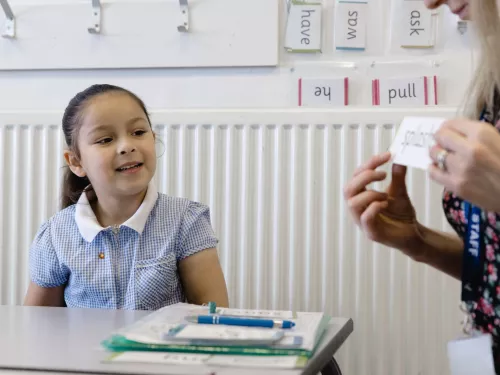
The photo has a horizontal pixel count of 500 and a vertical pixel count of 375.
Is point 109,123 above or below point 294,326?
above

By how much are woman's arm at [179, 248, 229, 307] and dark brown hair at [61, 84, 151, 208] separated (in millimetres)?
330

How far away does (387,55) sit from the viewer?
66.0 inches

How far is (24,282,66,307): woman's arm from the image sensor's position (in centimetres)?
127

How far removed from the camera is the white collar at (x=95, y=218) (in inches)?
49.4

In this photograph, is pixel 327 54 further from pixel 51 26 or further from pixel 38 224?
pixel 38 224

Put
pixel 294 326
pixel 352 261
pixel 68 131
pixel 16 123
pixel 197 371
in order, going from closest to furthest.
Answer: pixel 197 371 → pixel 294 326 → pixel 68 131 → pixel 352 261 → pixel 16 123

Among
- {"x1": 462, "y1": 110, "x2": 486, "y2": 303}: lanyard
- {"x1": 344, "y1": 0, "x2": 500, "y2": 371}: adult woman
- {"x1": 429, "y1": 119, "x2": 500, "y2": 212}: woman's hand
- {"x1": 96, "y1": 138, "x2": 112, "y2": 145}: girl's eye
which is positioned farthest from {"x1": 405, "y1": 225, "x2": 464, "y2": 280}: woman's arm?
{"x1": 96, "y1": 138, "x2": 112, "y2": 145}: girl's eye

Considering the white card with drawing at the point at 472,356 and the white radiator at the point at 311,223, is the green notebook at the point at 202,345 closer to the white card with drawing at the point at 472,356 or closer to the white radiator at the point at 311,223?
the white card with drawing at the point at 472,356

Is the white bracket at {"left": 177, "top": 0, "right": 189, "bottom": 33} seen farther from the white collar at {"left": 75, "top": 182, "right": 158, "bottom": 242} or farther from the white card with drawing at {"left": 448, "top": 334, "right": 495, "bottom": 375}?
the white card with drawing at {"left": 448, "top": 334, "right": 495, "bottom": 375}

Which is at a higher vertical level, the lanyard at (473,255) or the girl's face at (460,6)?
the girl's face at (460,6)

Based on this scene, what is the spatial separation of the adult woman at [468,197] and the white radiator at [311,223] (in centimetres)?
58

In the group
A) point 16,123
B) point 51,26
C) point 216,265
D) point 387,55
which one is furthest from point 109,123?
point 387,55

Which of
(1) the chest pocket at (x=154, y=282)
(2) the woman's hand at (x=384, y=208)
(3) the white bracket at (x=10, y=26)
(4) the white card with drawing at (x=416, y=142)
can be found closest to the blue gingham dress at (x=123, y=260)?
(1) the chest pocket at (x=154, y=282)

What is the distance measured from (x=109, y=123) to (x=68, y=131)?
0.15 meters
